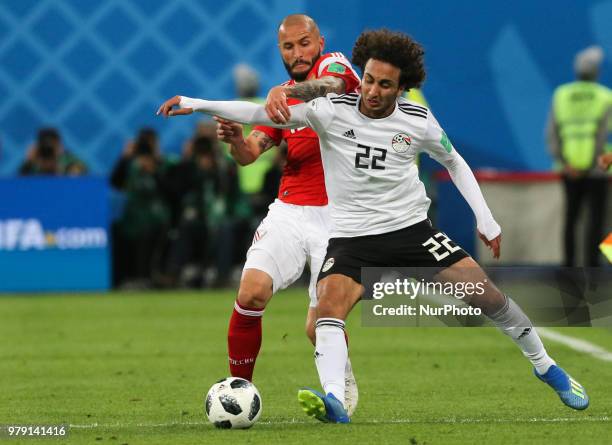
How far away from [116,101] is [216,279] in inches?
114

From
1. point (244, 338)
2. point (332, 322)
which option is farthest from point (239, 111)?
→ point (244, 338)

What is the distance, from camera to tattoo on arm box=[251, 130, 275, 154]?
7.51 metres

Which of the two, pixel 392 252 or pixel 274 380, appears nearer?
pixel 392 252

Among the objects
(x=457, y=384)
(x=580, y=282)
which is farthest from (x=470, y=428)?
(x=580, y=282)

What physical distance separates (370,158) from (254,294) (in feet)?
3.02

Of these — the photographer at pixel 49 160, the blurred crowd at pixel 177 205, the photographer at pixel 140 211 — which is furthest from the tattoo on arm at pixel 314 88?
the photographer at pixel 49 160

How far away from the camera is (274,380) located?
29.1 ft

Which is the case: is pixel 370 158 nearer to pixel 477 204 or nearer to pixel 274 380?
pixel 477 204

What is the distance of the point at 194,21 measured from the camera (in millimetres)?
18375

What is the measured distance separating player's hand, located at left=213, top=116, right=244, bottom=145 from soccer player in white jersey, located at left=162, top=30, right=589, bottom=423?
31cm

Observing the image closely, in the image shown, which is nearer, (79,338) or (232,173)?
(79,338)

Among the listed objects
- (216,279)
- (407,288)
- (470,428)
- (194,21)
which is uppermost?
(194,21)

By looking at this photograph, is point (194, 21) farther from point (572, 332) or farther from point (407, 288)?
point (407, 288)

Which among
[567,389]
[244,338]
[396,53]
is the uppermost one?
[396,53]
